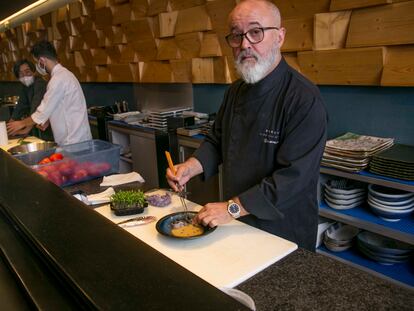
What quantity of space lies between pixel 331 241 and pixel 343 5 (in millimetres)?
1568

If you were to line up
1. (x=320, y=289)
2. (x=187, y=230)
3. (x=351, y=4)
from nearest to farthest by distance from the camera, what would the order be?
(x=320, y=289)
(x=187, y=230)
(x=351, y=4)

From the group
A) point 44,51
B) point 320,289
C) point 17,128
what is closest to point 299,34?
point 44,51

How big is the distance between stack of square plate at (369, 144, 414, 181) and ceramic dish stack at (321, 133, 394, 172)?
51 mm

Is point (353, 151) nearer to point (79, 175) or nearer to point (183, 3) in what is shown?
point (79, 175)

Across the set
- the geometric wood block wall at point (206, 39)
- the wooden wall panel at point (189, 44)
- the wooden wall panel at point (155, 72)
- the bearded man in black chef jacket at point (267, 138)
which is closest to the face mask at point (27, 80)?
the geometric wood block wall at point (206, 39)

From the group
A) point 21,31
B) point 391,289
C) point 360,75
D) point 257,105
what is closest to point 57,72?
point 257,105

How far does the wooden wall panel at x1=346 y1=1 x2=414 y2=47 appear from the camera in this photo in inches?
84.1

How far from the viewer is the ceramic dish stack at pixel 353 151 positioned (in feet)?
7.06

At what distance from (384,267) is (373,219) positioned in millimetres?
324

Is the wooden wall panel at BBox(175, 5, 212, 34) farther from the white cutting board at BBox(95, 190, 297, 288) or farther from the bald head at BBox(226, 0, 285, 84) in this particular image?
the white cutting board at BBox(95, 190, 297, 288)

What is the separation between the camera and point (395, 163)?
6.58 feet

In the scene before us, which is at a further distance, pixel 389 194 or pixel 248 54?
pixel 389 194

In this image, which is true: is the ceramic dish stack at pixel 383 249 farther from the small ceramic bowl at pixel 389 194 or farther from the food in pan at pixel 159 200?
the food in pan at pixel 159 200

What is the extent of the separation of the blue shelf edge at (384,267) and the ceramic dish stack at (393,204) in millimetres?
318
